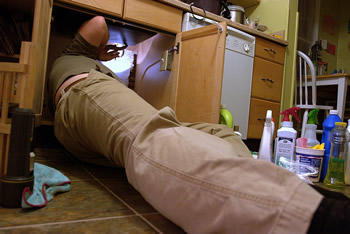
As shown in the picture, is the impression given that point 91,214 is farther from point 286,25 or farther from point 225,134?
point 286,25

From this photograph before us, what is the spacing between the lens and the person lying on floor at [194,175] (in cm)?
36

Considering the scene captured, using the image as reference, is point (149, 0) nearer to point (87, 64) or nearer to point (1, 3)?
point (87, 64)

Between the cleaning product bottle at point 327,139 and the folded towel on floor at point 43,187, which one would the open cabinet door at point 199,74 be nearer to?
the cleaning product bottle at point 327,139

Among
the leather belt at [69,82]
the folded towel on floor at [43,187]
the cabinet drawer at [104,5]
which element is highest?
the cabinet drawer at [104,5]

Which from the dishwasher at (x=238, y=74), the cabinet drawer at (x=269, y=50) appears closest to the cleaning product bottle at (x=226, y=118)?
the dishwasher at (x=238, y=74)

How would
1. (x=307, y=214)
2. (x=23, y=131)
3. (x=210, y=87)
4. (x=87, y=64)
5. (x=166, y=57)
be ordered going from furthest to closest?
(x=166, y=57), (x=210, y=87), (x=87, y=64), (x=23, y=131), (x=307, y=214)

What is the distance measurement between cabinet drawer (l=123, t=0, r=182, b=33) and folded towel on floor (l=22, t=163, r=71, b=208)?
3.44 feet

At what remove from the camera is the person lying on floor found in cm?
36

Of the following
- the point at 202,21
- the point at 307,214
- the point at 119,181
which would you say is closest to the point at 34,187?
the point at 119,181

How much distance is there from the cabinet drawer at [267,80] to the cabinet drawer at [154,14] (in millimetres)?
699

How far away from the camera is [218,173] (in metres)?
0.44

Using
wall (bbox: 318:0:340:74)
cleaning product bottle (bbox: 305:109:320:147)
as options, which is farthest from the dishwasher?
wall (bbox: 318:0:340:74)

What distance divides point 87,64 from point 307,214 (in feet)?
3.51

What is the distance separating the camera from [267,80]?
6.80 ft
